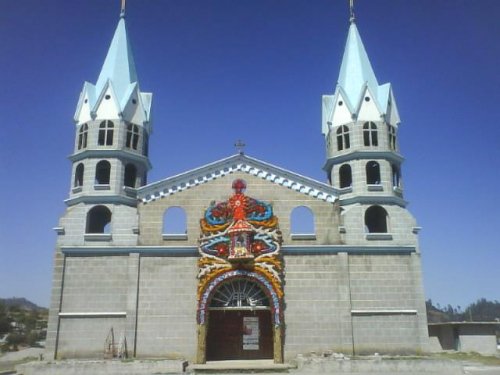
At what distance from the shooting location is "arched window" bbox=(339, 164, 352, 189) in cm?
2914

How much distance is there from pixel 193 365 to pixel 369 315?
30.0ft

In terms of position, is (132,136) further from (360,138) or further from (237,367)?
(237,367)

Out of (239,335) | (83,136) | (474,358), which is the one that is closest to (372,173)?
(239,335)

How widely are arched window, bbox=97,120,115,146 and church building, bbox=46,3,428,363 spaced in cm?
6

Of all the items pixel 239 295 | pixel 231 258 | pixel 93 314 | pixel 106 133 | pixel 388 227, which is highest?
pixel 106 133

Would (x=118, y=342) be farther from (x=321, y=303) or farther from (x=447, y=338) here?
(x=447, y=338)

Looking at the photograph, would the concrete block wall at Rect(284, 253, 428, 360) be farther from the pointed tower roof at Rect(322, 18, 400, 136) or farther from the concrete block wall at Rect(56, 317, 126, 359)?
the concrete block wall at Rect(56, 317, 126, 359)

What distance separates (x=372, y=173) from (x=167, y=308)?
1437 cm

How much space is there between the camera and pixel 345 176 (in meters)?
29.5

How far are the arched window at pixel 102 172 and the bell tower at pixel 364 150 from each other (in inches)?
506

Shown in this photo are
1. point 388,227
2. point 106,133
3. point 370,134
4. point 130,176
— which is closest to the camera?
point 388,227

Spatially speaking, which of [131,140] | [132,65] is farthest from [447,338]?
[132,65]

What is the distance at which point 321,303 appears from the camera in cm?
2547

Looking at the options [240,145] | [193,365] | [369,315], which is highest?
[240,145]
